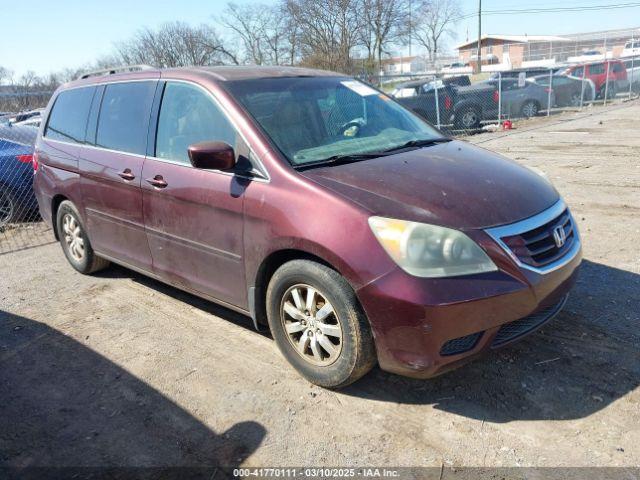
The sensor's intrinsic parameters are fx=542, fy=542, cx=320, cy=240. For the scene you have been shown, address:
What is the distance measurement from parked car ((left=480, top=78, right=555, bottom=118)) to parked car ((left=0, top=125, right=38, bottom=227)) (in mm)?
13573

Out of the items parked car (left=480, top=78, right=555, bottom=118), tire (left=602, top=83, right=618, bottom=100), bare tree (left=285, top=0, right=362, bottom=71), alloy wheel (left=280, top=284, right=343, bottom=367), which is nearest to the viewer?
alloy wheel (left=280, top=284, right=343, bottom=367)

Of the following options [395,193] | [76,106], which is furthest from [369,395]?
[76,106]

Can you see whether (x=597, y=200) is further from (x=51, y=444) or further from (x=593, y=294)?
(x=51, y=444)

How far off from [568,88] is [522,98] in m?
3.30

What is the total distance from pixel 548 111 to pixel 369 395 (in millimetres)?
17703

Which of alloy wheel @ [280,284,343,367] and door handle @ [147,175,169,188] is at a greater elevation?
door handle @ [147,175,169,188]

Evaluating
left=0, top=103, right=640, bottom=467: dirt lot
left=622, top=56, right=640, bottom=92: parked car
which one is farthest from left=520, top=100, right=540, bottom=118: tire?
left=0, top=103, right=640, bottom=467: dirt lot

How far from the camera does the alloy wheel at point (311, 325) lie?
3.01m

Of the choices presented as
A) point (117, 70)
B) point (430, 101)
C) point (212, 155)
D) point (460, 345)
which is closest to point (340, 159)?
point (212, 155)

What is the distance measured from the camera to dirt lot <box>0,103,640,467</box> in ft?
8.82

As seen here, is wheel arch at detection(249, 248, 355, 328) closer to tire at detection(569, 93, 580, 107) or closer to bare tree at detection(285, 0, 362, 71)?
tire at detection(569, 93, 580, 107)

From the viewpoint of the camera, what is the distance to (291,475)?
8.39 feet

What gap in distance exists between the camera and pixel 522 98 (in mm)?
17859

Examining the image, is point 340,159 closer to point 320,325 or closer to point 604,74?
point 320,325
